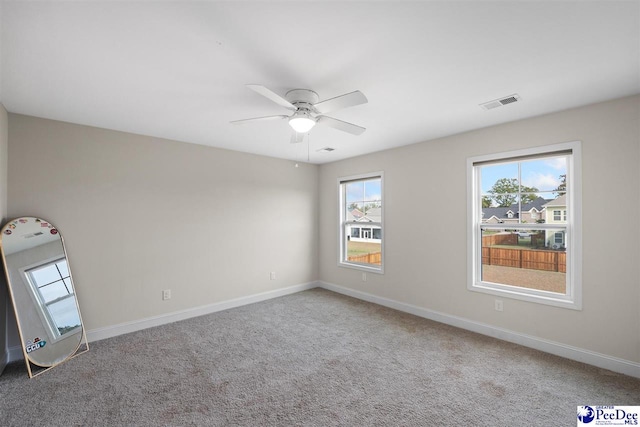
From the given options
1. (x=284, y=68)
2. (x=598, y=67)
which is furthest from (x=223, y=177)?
(x=598, y=67)

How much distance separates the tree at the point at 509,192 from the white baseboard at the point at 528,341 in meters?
1.50

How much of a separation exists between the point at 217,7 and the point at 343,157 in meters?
3.68

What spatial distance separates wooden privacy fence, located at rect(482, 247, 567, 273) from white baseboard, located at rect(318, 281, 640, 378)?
0.76m

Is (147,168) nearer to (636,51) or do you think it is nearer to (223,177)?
(223,177)

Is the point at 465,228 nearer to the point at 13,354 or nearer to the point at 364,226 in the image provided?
the point at 364,226

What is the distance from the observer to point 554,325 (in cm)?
286

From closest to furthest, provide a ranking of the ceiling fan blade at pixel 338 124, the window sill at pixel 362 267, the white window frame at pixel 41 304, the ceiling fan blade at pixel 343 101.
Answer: the ceiling fan blade at pixel 343 101, the ceiling fan blade at pixel 338 124, the white window frame at pixel 41 304, the window sill at pixel 362 267

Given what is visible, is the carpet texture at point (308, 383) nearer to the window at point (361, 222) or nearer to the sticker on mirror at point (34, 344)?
the sticker on mirror at point (34, 344)

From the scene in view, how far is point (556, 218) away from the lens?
9.69 feet

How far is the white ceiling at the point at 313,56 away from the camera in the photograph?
1.48 m

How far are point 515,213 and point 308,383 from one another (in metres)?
2.94

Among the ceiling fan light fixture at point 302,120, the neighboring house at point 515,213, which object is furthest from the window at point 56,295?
the neighboring house at point 515,213

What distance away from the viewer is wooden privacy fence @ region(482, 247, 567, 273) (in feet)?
9.72

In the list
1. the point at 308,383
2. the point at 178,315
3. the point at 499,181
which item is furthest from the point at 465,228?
the point at 178,315
